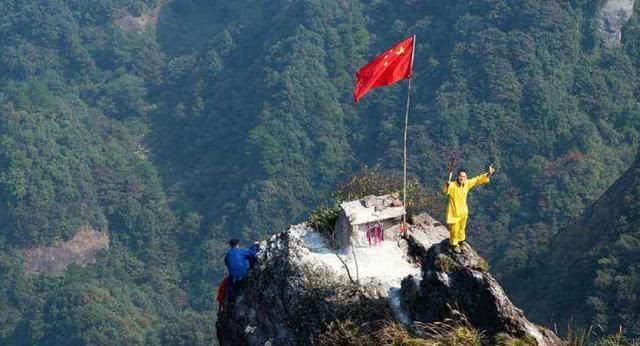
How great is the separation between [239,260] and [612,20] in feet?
257

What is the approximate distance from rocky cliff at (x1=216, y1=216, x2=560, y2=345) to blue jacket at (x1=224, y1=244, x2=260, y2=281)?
0.16 meters

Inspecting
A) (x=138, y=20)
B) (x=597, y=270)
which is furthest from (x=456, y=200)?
(x=138, y=20)

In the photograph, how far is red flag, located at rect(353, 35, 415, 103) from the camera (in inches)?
829

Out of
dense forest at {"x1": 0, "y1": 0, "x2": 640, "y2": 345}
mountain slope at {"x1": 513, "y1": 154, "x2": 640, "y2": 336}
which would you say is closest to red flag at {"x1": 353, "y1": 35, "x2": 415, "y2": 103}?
mountain slope at {"x1": 513, "y1": 154, "x2": 640, "y2": 336}

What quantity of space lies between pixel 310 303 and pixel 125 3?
116m

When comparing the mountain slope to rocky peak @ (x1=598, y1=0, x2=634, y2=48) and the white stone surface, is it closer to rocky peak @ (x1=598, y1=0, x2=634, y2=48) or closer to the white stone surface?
the white stone surface

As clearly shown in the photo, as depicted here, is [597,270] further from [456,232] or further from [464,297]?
[464,297]

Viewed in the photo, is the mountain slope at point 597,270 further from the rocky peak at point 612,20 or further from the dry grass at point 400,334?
the rocky peak at point 612,20

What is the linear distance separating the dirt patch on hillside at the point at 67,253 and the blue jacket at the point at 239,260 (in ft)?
252

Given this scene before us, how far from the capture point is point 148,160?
4294 inches

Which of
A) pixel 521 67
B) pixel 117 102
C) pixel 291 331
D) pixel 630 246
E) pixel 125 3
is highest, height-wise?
pixel 125 3

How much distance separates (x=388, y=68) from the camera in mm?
21172

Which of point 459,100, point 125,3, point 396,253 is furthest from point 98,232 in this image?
point 396,253

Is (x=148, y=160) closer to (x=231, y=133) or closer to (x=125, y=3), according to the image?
(x=231, y=133)
